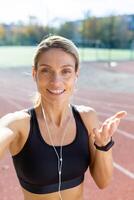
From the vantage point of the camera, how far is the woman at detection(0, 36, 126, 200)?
1.72m

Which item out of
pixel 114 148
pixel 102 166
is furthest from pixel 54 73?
pixel 114 148

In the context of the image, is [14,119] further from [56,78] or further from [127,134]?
[127,134]

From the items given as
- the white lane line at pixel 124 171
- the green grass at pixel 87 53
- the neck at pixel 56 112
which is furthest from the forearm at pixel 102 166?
the green grass at pixel 87 53

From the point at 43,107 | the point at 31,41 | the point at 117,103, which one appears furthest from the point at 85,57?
the point at 43,107

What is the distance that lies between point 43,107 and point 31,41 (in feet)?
82.5

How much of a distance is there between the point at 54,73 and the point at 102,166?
0.53 meters

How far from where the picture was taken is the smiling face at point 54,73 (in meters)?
1.73

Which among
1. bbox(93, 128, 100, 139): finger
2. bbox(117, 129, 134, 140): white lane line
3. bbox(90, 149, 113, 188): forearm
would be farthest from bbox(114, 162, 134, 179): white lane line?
bbox(93, 128, 100, 139): finger

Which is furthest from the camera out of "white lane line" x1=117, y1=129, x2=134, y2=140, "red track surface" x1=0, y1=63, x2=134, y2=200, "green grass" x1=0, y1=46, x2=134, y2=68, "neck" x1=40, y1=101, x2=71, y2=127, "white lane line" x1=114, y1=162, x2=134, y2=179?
"green grass" x1=0, y1=46, x2=134, y2=68

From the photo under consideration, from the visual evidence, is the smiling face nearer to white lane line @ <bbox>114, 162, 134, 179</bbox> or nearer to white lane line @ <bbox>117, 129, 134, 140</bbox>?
white lane line @ <bbox>114, 162, 134, 179</bbox>

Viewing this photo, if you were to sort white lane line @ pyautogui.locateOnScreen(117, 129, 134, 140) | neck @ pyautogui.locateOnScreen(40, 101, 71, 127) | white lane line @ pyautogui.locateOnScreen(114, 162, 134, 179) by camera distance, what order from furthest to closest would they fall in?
white lane line @ pyautogui.locateOnScreen(117, 129, 134, 140), white lane line @ pyautogui.locateOnScreen(114, 162, 134, 179), neck @ pyautogui.locateOnScreen(40, 101, 71, 127)

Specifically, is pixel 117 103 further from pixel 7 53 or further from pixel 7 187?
pixel 7 53

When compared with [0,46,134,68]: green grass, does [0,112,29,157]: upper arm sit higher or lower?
higher

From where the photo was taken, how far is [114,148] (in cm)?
514
